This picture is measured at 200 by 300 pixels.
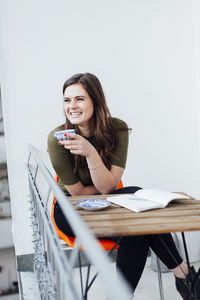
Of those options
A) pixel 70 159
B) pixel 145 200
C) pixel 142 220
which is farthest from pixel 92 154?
pixel 142 220

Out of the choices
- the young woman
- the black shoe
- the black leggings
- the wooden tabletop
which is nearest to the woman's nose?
the young woman

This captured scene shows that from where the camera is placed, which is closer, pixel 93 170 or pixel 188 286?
pixel 188 286

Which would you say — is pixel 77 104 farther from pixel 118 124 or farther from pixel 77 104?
pixel 118 124

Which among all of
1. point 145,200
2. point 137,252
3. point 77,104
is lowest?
point 137,252

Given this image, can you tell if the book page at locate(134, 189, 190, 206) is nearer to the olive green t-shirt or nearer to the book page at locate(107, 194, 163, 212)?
the book page at locate(107, 194, 163, 212)

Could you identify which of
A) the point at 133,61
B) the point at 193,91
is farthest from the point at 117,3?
the point at 193,91

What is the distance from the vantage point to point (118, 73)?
2.66m

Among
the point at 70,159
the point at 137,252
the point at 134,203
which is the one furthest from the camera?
the point at 70,159

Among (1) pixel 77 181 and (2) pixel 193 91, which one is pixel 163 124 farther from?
(1) pixel 77 181

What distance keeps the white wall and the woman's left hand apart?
913 mm

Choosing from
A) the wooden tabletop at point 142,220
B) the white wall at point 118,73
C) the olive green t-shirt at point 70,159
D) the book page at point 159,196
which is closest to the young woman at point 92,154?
the olive green t-shirt at point 70,159

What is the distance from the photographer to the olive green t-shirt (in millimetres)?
1861

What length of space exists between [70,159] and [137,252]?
647 millimetres

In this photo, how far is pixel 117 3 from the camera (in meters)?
2.64
